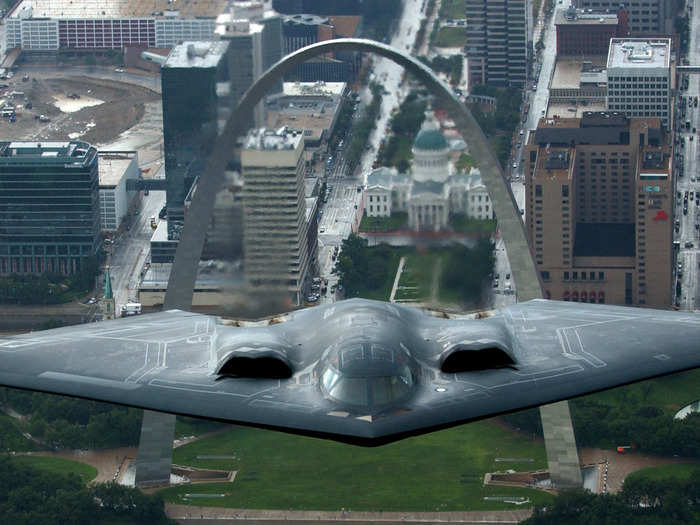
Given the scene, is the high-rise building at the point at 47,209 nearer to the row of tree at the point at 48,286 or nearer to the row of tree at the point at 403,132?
the row of tree at the point at 48,286

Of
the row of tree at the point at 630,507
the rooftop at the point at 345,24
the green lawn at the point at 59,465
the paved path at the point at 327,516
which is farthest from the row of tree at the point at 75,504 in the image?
the rooftop at the point at 345,24

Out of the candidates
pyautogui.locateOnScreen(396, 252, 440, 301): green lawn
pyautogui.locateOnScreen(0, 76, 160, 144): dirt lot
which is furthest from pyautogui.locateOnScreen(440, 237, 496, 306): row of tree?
pyautogui.locateOnScreen(0, 76, 160, 144): dirt lot

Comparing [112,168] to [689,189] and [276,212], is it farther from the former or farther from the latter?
[689,189]

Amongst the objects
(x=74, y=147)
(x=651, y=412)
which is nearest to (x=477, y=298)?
(x=651, y=412)

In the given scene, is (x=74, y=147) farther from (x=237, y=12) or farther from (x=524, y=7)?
(x=524, y=7)

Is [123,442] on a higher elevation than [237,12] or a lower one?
lower

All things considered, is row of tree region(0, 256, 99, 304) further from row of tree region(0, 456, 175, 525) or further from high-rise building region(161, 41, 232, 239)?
row of tree region(0, 456, 175, 525)
